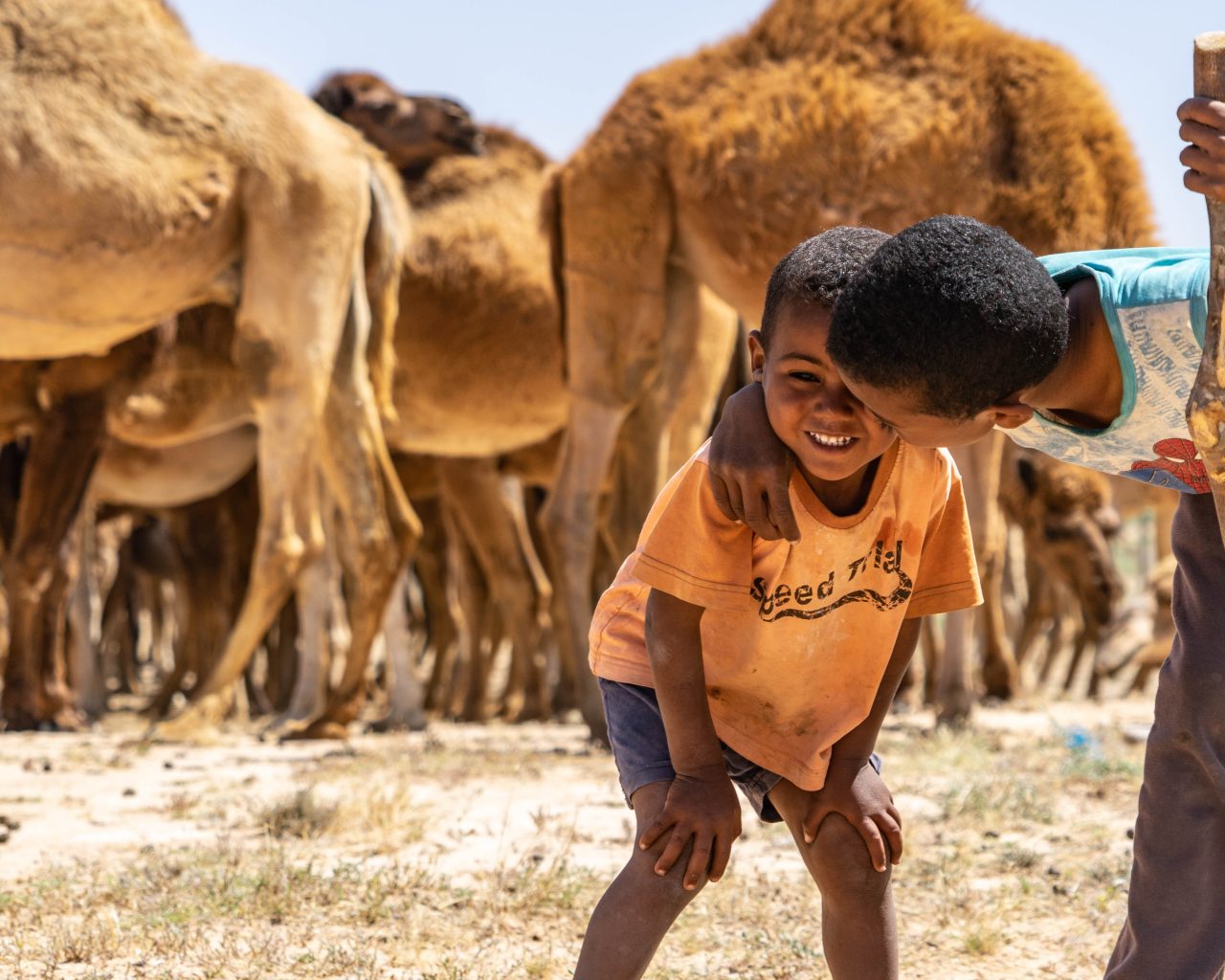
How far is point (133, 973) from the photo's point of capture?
2.88 metres

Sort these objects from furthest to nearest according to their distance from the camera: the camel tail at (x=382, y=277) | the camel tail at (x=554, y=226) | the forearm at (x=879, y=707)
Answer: the camel tail at (x=382, y=277) → the camel tail at (x=554, y=226) → the forearm at (x=879, y=707)

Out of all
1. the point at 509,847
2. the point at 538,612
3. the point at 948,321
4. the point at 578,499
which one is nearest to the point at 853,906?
the point at 948,321

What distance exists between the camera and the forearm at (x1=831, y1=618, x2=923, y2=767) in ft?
8.12

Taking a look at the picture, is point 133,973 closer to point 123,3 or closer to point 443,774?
point 443,774

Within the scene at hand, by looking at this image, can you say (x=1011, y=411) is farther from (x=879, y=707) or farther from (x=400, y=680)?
(x=400, y=680)

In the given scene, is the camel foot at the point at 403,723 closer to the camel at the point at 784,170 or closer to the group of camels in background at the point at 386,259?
the group of camels in background at the point at 386,259

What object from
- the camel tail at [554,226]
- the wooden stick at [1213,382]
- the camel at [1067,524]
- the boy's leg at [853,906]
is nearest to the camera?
the wooden stick at [1213,382]

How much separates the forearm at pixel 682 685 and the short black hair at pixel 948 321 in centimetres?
49

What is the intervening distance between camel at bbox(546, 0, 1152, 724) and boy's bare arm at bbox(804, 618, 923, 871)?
13.0 ft

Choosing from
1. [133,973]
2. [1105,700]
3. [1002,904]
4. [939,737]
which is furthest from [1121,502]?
[133,973]

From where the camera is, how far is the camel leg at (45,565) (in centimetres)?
760

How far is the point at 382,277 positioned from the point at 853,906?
612cm

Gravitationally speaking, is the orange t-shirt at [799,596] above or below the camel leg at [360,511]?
above

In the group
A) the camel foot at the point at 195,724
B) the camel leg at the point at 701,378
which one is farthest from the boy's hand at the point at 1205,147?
the camel leg at the point at 701,378
